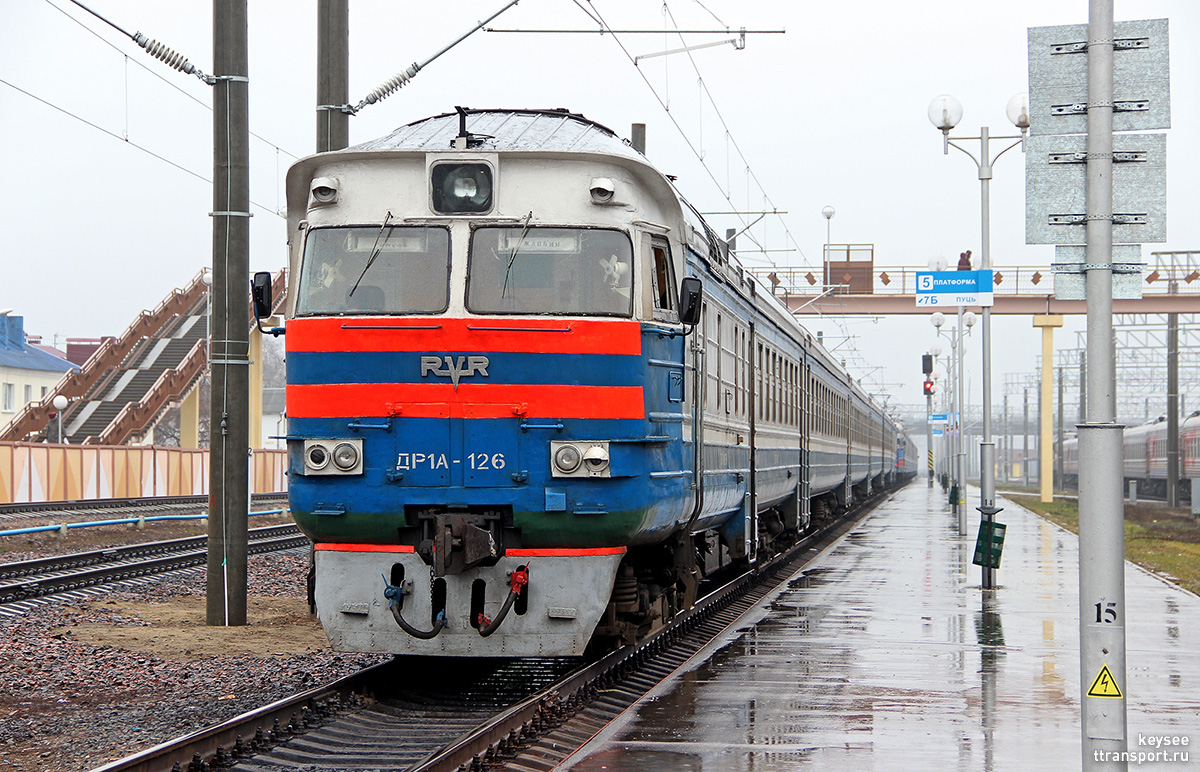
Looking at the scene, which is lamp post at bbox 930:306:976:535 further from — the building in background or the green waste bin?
the building in background

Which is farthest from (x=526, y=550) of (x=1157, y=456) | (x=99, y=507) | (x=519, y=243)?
(x=1157, y=456)

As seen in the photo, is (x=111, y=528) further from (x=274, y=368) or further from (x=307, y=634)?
(x=274, y=368)

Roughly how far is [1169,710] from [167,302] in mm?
44319

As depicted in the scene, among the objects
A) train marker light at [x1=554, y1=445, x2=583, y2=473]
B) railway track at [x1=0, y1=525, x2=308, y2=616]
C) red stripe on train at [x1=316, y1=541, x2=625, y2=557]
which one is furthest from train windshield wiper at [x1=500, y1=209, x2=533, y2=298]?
railway track at [x1=0, y1=525, x2=308, y2=616]

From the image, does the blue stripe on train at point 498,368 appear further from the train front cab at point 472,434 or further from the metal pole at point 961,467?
the metal pole at point 961,467

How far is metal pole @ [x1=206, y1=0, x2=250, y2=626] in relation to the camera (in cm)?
1288

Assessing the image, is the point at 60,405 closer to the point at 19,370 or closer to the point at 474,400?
the point at 19,370

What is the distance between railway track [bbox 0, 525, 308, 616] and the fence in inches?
293

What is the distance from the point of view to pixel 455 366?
891 centimetres

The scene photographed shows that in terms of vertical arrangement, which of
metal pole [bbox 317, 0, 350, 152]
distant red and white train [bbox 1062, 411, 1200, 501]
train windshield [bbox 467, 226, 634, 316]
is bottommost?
distant red and white train [bbox 1062, 411, 1200, 501]

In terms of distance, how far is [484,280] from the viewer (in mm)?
9078

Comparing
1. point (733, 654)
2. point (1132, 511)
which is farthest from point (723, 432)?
point (1132, 511)

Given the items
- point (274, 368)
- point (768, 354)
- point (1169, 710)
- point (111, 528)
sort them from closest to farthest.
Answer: point (1169, 710) → point (768, 354) → point (111, 528) → point (274, 368)

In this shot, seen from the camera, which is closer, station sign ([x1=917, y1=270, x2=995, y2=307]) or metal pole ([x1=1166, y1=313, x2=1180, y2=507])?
station sign ([x1=917, y1=270, x2=995, y2=307])
